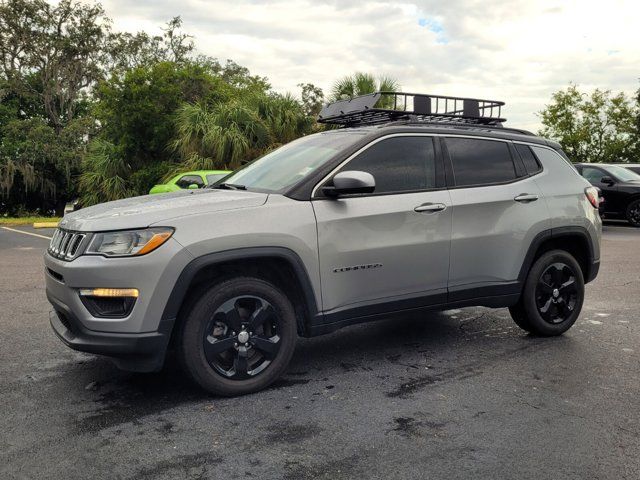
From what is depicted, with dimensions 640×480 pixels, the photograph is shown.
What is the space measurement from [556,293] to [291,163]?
2.52 meters

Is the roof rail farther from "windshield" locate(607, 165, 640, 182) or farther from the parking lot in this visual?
"windshield" locate(607, 165, 640, 182)

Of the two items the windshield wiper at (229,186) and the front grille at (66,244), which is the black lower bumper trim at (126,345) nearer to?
the front grille at (66,244)

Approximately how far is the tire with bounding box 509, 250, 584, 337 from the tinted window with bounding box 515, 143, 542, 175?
705 millimetres

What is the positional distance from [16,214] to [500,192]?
27.3 meters

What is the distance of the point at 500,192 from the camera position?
16.3 feet

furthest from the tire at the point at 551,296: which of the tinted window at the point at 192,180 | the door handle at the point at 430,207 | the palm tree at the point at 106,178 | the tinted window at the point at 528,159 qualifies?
the palm tree at the point at 106,178

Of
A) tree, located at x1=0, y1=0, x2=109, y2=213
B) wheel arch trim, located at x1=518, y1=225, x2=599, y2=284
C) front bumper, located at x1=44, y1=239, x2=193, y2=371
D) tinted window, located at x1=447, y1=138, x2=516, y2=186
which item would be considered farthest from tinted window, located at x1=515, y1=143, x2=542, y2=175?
tree, located at x1=0, y1=0, x2=109, y2=213

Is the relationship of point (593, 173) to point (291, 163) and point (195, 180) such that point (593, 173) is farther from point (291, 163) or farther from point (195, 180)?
point (291, 163)

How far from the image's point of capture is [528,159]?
17.4ft

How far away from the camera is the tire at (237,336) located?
3.81 m

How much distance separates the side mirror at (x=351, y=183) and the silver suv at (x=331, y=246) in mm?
11

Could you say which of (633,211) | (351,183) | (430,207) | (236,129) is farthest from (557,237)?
(236,129)

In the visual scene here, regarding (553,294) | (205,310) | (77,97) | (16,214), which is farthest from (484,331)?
(77,97)

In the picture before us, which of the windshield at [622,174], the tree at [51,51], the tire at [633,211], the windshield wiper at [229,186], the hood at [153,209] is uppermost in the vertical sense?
the tree at [51,51]
